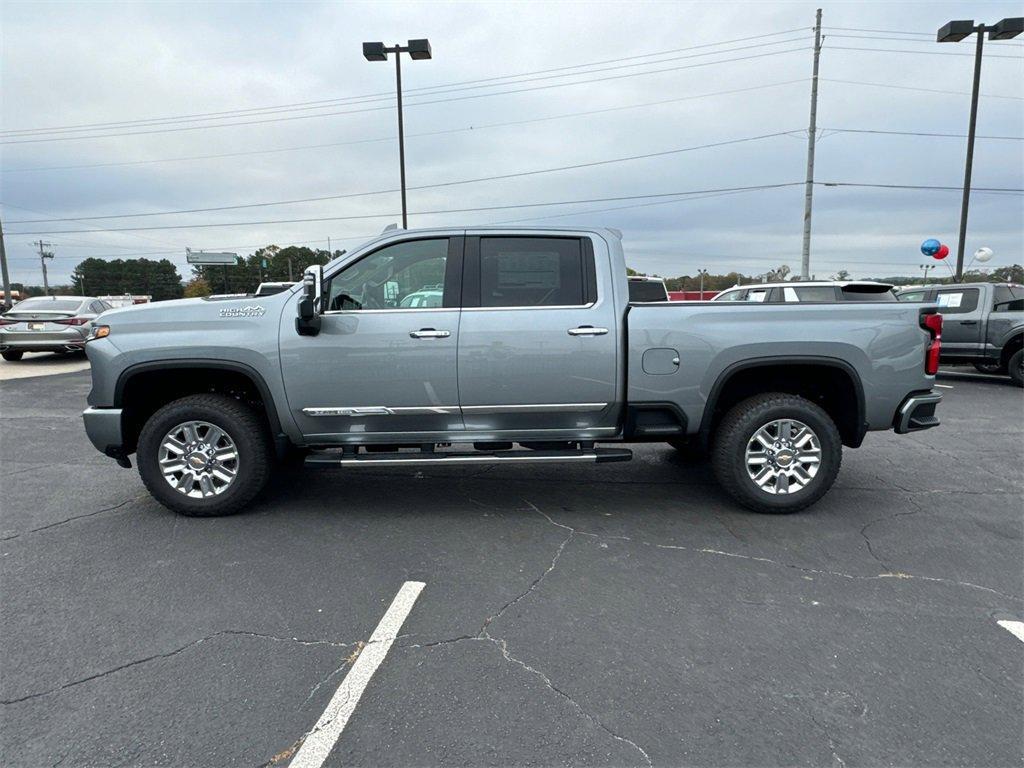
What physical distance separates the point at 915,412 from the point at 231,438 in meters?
4.92

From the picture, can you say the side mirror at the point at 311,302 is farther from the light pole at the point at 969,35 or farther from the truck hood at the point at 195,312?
the light pole at the point at 969,35

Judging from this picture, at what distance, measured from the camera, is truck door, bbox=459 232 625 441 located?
421 cm

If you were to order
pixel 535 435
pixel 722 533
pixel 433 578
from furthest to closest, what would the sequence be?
pixel 535 435, pixel 722 533, pixel 433 578

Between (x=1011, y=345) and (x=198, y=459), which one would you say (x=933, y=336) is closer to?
(x=198, y=459)

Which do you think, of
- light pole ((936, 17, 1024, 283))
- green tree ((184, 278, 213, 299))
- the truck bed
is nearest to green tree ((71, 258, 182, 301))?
green tree ((184, 278, 213, 299))

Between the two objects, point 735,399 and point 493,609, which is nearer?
point 493,609

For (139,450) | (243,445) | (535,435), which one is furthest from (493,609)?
(139,450)

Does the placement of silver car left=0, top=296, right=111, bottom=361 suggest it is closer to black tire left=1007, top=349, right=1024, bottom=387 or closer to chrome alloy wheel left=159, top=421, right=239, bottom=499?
chrome alloy wheel left=159, top=421, right=239, bottom=499

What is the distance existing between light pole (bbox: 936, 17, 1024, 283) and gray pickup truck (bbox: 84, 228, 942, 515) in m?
17.1

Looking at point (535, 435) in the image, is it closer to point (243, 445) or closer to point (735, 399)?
point (735, 399)

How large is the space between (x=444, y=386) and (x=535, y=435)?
2.48ft

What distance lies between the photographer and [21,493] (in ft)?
16.5

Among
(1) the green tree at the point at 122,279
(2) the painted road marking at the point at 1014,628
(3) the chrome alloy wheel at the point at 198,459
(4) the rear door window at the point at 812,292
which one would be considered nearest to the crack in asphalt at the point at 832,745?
(2) the painted road marking at the point at 1014,628

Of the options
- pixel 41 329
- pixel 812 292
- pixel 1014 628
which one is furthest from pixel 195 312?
pixel 41 329
